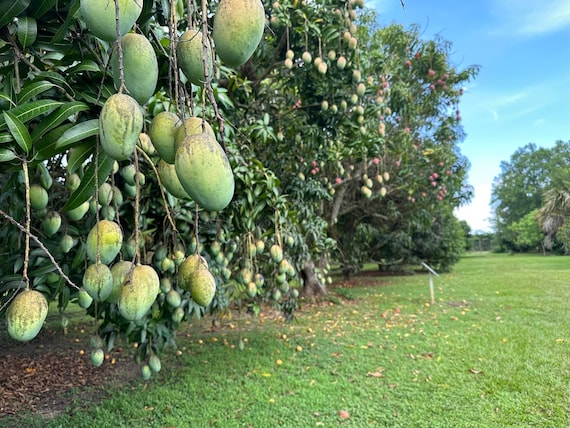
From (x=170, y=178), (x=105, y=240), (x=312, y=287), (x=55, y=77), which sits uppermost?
(x=55, y=77)

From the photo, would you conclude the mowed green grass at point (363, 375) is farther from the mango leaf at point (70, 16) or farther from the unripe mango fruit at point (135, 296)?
the mango leaf at point (70, 16)

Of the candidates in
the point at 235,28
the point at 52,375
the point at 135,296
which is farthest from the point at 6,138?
the point at 52,375

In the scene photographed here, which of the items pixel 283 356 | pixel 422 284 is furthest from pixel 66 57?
pixel 422 284

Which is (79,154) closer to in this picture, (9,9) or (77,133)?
(77,133)

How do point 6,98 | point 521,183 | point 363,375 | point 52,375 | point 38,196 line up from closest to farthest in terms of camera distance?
point 6,98
point 38,196
point 363,375
point 52,375
point 521,183

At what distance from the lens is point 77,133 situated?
671 mm

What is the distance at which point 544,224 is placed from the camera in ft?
61.3

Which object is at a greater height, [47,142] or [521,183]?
[521,183]

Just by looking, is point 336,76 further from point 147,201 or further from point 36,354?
point 36,354

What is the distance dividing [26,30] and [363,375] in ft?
10.7

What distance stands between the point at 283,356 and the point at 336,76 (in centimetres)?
259

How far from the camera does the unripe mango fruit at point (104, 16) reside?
0.56 metres

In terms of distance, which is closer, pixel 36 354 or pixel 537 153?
pixel 36 354

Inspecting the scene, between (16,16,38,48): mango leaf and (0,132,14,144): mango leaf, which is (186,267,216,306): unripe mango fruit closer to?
(0,132,14,144): mango leaf
